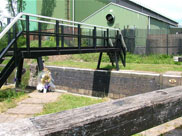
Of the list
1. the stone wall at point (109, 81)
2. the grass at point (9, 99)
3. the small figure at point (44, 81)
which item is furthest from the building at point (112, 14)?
the grass at point (9, 99)

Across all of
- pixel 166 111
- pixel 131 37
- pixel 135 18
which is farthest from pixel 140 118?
pixel 135 18

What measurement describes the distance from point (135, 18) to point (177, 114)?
1867 cm

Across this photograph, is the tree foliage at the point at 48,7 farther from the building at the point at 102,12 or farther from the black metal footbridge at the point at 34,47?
the black metal footbridge at the point at 34,47

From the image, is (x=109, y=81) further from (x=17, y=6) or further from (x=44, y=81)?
(x=17, y=6)

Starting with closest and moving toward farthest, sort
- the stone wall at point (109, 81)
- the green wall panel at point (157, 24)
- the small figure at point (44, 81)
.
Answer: the small figure at point (44, 81)
the stone wall at point (109, 81)
the green wall panel at point (157, 24)

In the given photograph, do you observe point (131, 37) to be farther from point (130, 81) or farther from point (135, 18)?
point (130, 81)

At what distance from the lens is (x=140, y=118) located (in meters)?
1.60

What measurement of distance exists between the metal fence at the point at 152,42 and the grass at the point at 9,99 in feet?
39.0

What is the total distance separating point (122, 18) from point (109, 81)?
41.9ft

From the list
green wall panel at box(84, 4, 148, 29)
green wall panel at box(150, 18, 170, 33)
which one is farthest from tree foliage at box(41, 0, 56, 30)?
green wall panel at box(150, 18, 170, 33)

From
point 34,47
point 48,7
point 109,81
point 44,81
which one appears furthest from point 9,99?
point 48,7

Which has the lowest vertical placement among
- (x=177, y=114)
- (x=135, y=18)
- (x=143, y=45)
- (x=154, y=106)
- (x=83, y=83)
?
(x=83, y=83)

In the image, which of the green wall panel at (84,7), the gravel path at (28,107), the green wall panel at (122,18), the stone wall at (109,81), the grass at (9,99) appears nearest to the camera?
the gravel path at (28,107)

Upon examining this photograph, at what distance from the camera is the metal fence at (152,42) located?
51.1ft
